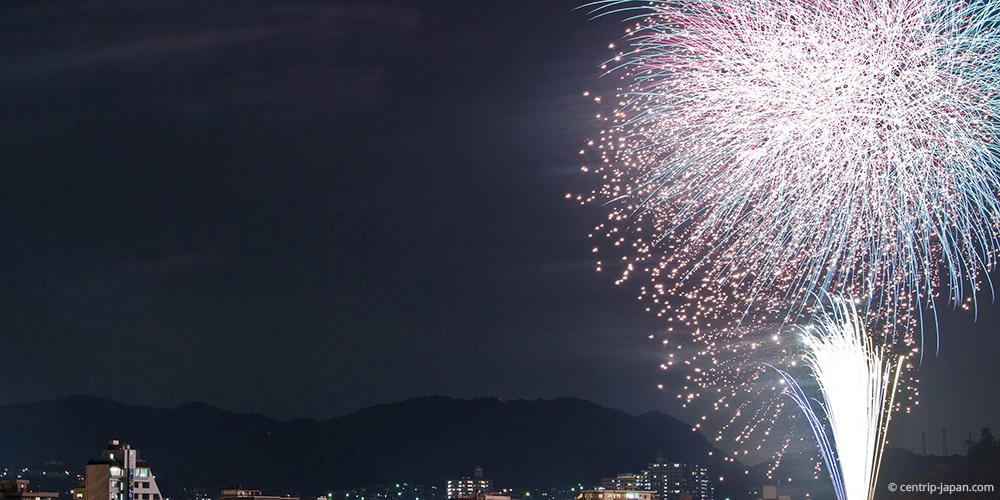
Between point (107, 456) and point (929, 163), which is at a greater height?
point (929, 163)

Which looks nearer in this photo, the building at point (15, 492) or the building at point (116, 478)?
the building at point (15, 492)

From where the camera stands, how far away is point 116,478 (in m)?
57.2

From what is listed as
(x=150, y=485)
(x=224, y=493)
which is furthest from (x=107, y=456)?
(x=224, y=493)

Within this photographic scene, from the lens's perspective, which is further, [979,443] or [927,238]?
[979,443]

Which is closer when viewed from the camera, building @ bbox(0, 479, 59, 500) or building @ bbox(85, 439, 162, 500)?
building @ bbox(0, 479, 59, 500)

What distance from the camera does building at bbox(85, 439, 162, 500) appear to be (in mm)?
56844

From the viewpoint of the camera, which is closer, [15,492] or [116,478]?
[15,492]

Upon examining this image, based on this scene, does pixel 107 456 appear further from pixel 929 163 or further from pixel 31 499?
pixel 929 163

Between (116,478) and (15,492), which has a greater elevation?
(116,478)

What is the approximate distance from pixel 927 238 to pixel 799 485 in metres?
107

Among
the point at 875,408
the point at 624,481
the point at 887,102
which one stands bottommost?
the point at 624,481

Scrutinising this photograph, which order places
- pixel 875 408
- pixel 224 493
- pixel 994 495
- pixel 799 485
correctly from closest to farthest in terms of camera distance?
pixel 875 408
pixel 224 493
pixel 994 495
pixel 799 485

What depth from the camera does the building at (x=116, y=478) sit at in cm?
5684

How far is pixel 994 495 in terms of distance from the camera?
9431 centimetres
